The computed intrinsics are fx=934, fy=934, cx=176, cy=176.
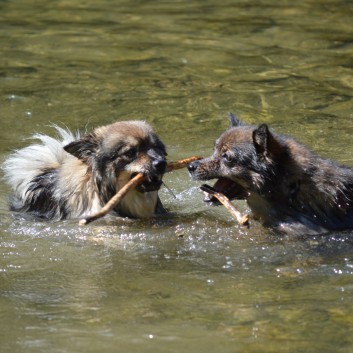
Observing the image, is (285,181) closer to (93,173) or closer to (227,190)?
(227,190)

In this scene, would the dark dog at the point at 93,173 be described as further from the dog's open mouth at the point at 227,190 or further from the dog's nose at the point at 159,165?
the dog's open mouth at the point at 227,190

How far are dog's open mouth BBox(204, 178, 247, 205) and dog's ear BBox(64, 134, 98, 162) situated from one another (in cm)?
109

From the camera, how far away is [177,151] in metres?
10.4

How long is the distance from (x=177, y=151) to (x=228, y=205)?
2735mm

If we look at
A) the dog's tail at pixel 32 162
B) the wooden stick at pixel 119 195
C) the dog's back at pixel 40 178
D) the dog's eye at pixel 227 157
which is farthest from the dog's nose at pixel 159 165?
the dog's tail at pixel 32 162

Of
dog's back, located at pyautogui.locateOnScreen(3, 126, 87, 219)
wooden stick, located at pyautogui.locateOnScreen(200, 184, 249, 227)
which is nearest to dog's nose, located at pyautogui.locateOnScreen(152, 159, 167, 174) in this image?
wooden stick, located at pyautogui.locateOnScreen(200, 184, 249, 227)

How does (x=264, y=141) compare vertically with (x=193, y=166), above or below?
above

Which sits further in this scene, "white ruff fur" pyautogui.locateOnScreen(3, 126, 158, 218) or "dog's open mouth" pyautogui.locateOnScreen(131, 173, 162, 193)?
"white ruff fur" pyautogui.locateOnScreen(3, 126, 158, 218)

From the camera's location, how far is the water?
230 inches

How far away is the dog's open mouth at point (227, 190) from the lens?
8.10 metres

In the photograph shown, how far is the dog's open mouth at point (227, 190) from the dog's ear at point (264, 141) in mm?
475

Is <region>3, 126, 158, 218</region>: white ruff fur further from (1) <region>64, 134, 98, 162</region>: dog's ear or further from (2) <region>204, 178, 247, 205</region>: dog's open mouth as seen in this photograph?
(2) <region>204, 178, 247, 205</region>: dog's open mouth

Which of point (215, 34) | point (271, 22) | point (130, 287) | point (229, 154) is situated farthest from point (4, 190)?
point (271, 22)

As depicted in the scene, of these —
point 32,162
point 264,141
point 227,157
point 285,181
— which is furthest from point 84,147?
point 285,181
